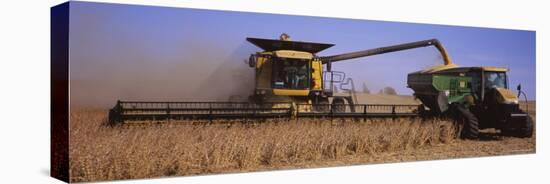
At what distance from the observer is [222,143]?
391 inches

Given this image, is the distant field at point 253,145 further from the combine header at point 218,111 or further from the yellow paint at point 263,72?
the yellow paint at point 263,72

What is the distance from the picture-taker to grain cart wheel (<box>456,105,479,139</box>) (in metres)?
12.4

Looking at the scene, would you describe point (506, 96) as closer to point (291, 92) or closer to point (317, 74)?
point (317, 74)

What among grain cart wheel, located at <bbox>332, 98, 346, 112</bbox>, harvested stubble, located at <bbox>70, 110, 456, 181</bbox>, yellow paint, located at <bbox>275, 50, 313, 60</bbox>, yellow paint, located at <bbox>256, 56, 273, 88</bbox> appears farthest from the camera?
grain cart wheel, located at <bbox>332, 98, 346, 112</bbox>

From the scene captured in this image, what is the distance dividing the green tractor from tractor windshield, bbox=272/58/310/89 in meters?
2.27

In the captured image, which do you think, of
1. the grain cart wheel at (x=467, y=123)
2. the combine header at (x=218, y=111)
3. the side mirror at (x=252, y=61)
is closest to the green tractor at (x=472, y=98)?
the grain cart wheel at (x=467, y=123)

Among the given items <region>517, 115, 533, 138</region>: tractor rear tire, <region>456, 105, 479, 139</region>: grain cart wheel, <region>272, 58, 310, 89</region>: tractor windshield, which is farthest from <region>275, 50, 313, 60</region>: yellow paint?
<region>517, 115, 533, 138</region>: tractor rear tire

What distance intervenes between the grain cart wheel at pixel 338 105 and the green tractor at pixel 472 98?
1578mm

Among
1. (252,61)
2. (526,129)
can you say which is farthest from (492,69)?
(252,61)

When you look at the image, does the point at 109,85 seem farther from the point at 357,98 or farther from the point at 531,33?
the point at 531,33

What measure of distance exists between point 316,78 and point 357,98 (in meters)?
0.81

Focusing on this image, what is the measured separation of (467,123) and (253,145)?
4248 mm

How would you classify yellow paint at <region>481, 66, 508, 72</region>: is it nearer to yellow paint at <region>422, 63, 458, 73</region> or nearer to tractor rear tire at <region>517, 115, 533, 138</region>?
Result: yellow paint at <region>422, 63, 458, 73</region>

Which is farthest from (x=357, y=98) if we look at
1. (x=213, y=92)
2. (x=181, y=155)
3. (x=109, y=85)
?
(x=109, y=85)
